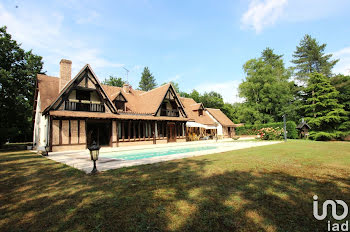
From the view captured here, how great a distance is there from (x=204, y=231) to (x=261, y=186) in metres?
2.52

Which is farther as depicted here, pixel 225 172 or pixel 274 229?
pixel 225 172

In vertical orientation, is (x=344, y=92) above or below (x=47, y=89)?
above

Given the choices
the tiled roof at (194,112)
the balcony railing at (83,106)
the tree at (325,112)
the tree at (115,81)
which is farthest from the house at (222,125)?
the tree at (115,81)

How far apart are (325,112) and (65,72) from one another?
1380 inches

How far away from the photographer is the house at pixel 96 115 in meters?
16.2

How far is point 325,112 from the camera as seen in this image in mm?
25469

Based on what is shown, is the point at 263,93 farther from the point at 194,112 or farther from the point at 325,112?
the point at 194,112

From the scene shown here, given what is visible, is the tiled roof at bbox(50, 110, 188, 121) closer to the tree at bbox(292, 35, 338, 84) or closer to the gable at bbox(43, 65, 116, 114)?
the gable at bbox(43, 65, 116, 114)

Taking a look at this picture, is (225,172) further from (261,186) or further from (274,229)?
(274,229)

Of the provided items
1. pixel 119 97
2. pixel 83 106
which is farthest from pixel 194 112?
pixel 83 106

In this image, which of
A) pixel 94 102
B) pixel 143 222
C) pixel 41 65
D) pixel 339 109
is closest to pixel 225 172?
pixel 143 222

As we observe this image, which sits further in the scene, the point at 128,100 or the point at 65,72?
the point at 128,100

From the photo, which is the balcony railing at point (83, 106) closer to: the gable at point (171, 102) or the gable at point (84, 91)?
the gable at point (84, 91)

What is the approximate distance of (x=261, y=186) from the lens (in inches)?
169
